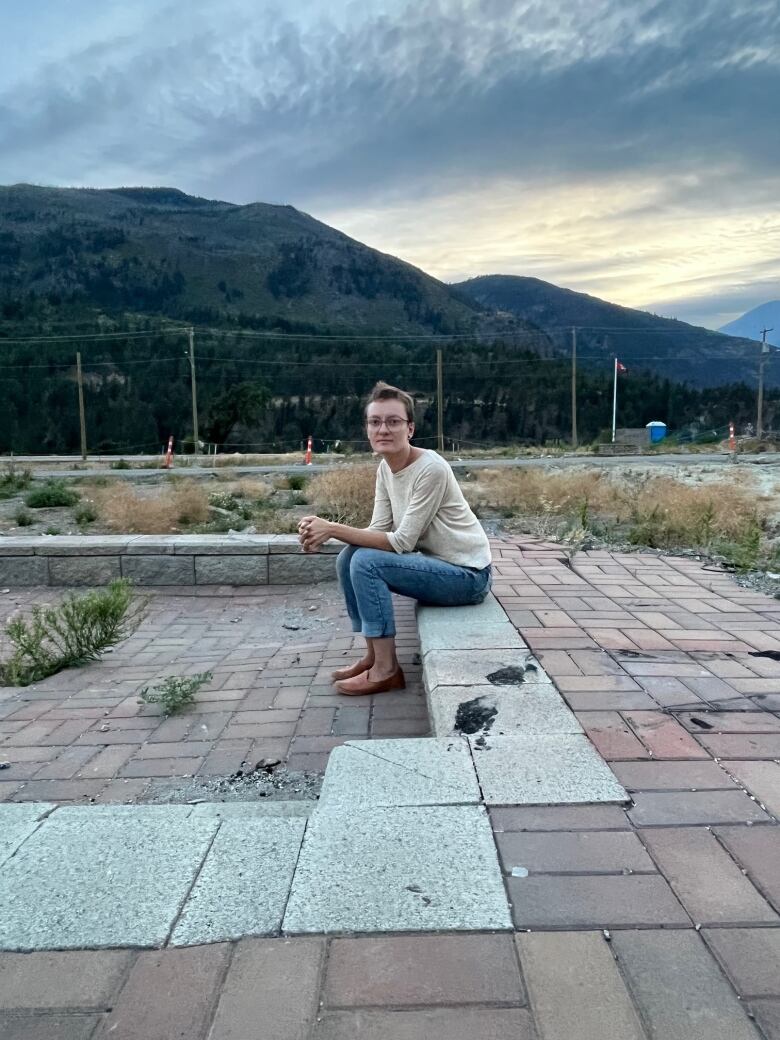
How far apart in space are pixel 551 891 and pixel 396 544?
5.99 feet

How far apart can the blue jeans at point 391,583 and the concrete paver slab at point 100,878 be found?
1.33 metres

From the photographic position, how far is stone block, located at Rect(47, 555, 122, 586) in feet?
18.1

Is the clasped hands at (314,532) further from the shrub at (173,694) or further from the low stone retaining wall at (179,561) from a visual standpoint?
the low stone retaining wall at (179,561)

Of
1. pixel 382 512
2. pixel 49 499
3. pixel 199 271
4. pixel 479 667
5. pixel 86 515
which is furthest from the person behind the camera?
pixel 199 271

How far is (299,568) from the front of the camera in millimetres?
5465

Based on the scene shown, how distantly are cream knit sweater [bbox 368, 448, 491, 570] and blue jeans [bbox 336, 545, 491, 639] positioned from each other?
0.06m

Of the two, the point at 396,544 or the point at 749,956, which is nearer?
the point at 749,956

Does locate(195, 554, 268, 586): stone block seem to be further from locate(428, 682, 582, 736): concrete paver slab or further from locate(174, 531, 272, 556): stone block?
locate(428, 682, 582, 736): concrete paver slab

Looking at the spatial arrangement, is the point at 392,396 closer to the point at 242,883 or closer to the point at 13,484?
the point at 242,883

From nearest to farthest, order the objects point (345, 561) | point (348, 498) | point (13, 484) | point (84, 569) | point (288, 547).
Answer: point (345, 561)
point (288, 547)
point (84, 569)
point (348, 498)
point (13, 484)

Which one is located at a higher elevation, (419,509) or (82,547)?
(419,509)

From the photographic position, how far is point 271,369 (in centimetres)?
6062

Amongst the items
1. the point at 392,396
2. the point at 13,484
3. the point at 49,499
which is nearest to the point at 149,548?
the point at 392,396

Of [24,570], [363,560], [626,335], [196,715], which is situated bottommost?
[196,715]
